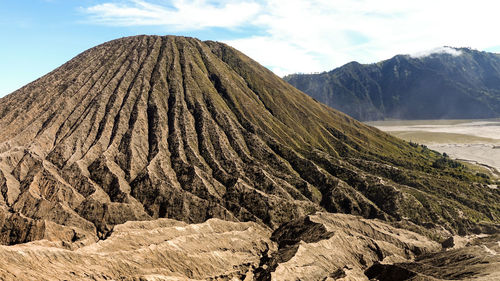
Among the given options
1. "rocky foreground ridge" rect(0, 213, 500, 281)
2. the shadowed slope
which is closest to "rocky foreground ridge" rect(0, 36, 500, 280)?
"rocky foreground ridge" rect(0, 213, 500, 281)

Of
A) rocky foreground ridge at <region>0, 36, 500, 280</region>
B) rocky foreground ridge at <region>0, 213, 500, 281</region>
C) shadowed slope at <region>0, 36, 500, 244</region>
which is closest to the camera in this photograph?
rocky foreground ridge at <region>0, 213, 500, 281</region>

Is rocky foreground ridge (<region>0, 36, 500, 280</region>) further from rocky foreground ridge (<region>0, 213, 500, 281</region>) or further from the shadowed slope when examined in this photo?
the shadowed slope

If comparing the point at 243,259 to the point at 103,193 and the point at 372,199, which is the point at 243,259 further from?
the point at 372,199

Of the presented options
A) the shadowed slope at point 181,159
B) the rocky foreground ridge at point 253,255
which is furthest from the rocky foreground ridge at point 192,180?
the shadowed slope at point 181,159

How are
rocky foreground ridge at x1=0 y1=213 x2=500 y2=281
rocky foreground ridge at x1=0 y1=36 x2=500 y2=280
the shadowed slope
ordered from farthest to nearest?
the shadowed slope, rocky foreground ridge at x1=0 y1=36 x2=500 y2=280, rocky foreground ridge at x1=0 y1=213 x2=500 y2=281

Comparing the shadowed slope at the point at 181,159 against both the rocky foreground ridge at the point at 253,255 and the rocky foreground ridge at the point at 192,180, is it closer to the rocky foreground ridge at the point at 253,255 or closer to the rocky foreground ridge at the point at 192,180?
the rocky foreground ridge at the point at 192,180

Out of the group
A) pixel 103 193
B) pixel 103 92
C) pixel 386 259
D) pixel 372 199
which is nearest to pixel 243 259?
pixel 386 259

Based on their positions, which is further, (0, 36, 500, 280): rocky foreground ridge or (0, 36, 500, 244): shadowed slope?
(0, 36, 500, 244): shadowed slope
